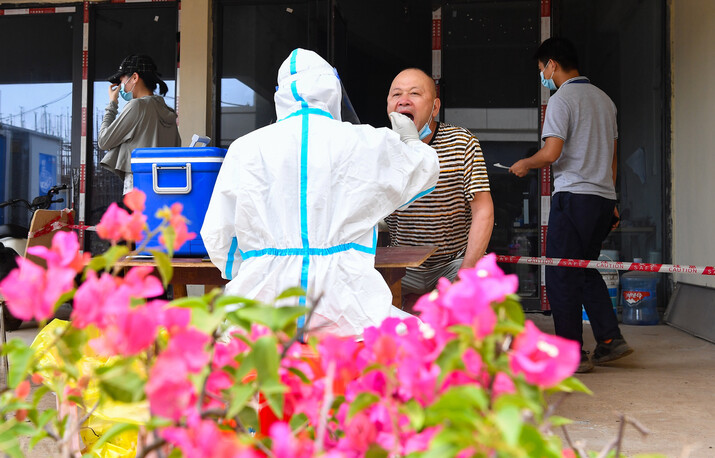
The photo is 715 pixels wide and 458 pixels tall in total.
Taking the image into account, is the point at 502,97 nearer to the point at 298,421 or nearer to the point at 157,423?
the point at 298,421

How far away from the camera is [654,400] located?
298 cm

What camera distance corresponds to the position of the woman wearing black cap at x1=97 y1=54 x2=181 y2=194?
3953 millimetres

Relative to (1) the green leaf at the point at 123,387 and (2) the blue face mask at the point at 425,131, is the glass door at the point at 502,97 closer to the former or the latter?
(2) the blue face mask at the point at 425,131

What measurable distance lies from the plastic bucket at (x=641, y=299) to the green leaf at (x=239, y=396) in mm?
5300

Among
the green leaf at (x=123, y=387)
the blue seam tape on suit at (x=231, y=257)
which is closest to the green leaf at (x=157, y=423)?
the green leaf at (x=123, y=387)

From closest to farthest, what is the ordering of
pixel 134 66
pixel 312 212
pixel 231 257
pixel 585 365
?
pixel 312 212 < pixel 231 257 < pixel 585 365 < pixel 134 66

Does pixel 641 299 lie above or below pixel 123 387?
below

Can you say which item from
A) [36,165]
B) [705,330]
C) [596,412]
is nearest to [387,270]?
[596,412]

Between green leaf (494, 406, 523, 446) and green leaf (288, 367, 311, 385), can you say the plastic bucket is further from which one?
green leaf (494, 406, 523, 446)

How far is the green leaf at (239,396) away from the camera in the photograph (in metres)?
0.48

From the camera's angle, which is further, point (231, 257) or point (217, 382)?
point (231, 257)

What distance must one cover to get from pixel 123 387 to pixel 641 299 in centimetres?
540

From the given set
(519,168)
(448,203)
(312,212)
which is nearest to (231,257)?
(312,212)

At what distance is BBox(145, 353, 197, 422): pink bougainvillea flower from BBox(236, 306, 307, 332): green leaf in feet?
0.31
